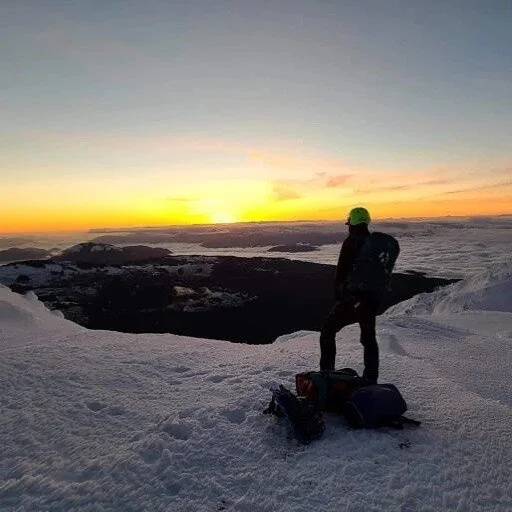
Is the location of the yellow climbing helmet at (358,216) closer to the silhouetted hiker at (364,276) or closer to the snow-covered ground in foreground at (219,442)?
the silhouetted hiker at (364,276)

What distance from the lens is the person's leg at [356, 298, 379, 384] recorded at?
519cm

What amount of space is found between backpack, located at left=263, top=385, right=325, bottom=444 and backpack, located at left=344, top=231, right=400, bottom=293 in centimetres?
164

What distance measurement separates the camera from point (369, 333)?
17.4 ft

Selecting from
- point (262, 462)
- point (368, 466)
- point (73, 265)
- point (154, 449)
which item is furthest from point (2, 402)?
point (73, 265)

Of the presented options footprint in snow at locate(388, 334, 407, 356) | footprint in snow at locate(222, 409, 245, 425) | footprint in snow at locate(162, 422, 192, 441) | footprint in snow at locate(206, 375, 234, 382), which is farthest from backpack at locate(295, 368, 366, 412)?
footprint in snow at locate(388, 334, 407, 356)

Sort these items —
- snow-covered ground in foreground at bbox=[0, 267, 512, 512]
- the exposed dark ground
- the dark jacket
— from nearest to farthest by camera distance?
snow-covered ground in foreground at bbox=[0, 267, 512, 512] → the dark jacket → the exposed dark ground

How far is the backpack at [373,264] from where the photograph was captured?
16.5ft

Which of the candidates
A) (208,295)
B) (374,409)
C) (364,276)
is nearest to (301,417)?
(374,409)

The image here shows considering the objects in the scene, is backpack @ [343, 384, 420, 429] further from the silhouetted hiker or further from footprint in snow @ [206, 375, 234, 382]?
footprint in snow @ [206, 375, 234, 382]

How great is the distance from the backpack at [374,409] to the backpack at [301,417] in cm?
37

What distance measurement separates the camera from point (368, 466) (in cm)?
369

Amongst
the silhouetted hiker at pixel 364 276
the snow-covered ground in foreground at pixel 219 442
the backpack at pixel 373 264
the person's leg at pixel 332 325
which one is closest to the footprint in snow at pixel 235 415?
the snow-covered ground in foreground at pixel 219 442

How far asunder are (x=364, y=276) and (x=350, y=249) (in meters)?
0.39

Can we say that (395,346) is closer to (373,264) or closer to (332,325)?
(332,325)
